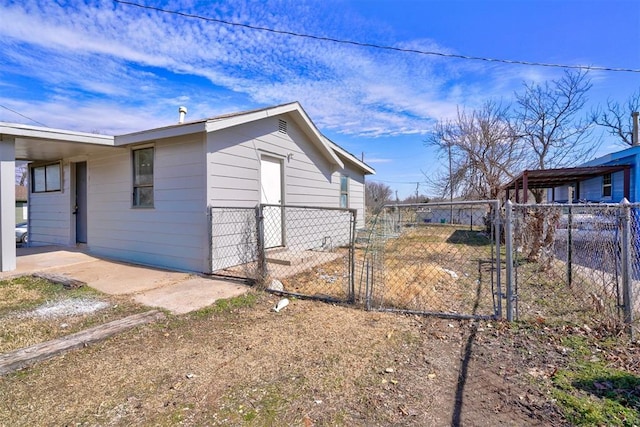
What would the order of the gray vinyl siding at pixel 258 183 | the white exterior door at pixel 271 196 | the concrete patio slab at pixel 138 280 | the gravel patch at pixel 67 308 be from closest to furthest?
the gravel patch at pixel 67 308 < the concrete patio slab at pixel 138 280 < the gray vinyl siding at pixel 258 183 < the white exterior door at pixel 271 196

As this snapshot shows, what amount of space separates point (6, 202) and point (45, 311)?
307cm

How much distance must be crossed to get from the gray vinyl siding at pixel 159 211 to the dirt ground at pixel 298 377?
8.81 ft

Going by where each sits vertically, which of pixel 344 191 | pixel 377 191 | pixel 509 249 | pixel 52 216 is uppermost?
pixel 377 191

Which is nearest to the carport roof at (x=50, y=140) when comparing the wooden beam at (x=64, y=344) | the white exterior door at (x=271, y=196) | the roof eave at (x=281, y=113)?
the roof eave at (x=281, y=113)

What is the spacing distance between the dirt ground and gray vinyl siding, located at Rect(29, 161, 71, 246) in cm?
731

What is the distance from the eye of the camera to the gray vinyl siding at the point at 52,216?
28.3ft

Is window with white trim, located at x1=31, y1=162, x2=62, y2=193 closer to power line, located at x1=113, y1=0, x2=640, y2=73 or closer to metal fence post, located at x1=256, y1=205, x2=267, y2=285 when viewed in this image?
power line, located at x1=113, y1=0, x2=640, y2=73

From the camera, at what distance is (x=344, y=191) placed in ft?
41.3

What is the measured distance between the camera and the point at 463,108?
55.2 feet

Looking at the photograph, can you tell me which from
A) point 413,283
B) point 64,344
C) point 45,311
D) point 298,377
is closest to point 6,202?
point 45,311

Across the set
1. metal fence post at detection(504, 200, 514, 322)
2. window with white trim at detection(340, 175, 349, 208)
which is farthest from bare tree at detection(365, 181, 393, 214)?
metal fence post at detection(504, 200, 514, 322)

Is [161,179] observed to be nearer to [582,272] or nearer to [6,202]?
[6,202]

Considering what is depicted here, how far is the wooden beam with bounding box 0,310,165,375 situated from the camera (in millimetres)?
2598

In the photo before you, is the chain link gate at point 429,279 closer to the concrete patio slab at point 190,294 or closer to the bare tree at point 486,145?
the concrete patio slab at point 190,294
